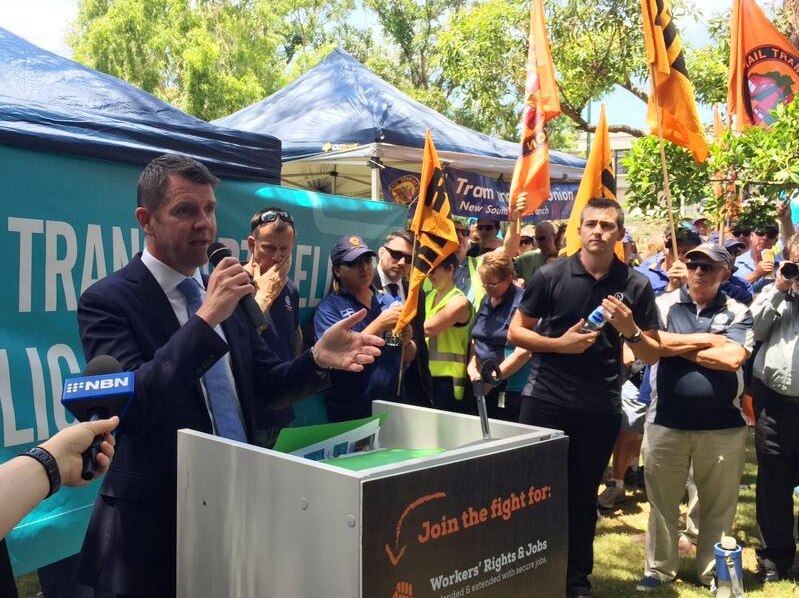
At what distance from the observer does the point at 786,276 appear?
4266 mm

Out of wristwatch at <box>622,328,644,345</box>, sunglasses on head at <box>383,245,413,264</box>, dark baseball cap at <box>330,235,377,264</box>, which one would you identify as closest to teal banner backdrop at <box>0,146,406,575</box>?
dark baseball cap at <box>330,235,377,264</box>

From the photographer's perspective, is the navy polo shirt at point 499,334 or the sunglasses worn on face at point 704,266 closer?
the sunglasses worn on face at point 704,266

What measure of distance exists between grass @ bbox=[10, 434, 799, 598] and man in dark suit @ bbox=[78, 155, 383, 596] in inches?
106

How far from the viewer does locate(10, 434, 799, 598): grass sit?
4441 mm

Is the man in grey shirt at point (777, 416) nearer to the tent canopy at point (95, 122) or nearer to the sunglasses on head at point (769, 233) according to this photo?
the tent canopy at point (95, 122)

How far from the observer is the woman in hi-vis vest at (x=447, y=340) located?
515 cm

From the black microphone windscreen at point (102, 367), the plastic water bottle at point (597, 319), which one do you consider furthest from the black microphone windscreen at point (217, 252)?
the plastic water bottle at point (597, 319)

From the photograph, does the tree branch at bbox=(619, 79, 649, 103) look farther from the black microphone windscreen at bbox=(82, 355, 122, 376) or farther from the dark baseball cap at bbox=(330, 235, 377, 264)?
the black microphone windscreen at bbox=(82, 355, 122, 376)

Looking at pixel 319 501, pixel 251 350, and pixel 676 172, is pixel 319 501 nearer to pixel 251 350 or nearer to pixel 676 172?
pixel 251 350

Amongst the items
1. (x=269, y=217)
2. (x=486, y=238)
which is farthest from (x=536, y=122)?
(x=269, y=217)

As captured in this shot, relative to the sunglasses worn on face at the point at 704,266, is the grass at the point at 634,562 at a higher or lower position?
lower

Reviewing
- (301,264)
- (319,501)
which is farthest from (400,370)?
(319,501)

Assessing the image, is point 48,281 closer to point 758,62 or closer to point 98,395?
point 98,395

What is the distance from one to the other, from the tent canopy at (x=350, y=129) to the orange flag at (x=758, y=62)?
2.74m
